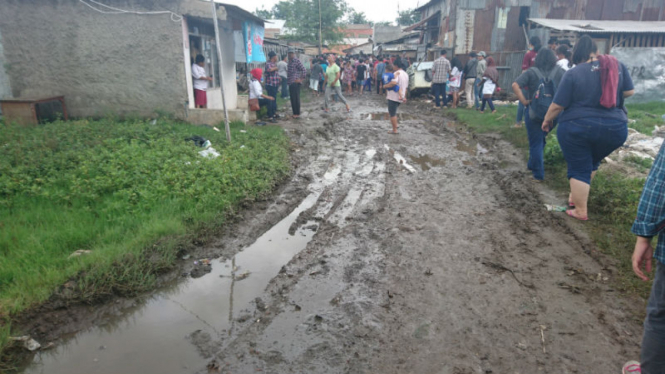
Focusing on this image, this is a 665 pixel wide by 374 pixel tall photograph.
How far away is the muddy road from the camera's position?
8.86ft

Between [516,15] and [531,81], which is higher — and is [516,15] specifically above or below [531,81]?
above

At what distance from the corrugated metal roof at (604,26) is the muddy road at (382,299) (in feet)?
37.4

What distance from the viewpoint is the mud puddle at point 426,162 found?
7.15 meters

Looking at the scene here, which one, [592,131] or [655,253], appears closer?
[655,253]

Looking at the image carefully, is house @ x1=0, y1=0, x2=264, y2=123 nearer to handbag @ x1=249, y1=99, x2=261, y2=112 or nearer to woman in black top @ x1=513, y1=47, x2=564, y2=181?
handbag @ x1=249, y1=99, x2=261, y2=112

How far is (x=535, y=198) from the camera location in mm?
5438

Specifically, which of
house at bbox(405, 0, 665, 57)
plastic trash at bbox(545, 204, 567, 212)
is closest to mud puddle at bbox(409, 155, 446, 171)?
plastic trash at bbox(545, 204, 567, 212)

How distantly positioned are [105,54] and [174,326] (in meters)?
8.50

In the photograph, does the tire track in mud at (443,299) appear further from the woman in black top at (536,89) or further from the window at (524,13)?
the window at (524,13)

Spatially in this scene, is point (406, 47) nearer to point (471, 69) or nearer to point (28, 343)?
point (471, 69)

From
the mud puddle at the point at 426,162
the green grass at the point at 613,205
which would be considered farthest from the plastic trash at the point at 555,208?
the mud puddle at the point at 426,162

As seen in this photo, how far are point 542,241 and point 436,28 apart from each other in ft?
67.4

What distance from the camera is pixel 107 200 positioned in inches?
194

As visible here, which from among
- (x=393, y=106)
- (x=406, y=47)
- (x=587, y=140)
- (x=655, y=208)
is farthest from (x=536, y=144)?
(x=406, y=47)
